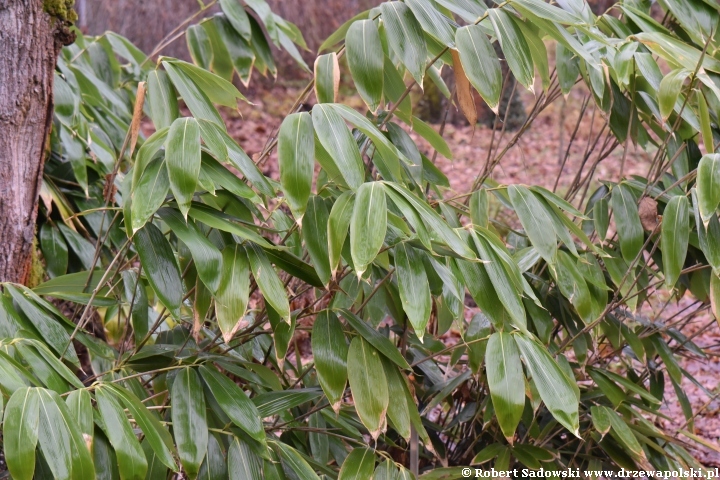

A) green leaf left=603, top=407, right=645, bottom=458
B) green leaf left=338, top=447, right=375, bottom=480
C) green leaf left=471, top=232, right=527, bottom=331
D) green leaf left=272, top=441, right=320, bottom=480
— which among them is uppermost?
green leaf left=471, top=232, right=527, bottom=331

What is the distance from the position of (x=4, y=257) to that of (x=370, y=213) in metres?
1.02

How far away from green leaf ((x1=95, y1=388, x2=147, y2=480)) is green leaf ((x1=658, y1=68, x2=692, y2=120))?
1.14m

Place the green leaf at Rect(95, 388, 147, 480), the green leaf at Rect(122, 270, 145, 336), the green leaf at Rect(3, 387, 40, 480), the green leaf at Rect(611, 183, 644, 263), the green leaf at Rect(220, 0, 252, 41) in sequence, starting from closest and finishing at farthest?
the green leaf at Rect(3, 387, 40, 480) < the green leaf at Rect(95, 388, 147, 480) < the green leaf at Rect(122, 270, 145, 336) < the green leaf at Rect(611, 183, 644, 263) < the green leaf at Rect(220, 0, 252, 41)

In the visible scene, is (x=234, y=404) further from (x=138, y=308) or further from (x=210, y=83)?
(x=210, y=83)

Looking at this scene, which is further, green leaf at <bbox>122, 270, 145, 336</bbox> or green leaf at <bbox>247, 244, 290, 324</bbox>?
green leaf at <bbox>122, 270, 145, 336</bbox>

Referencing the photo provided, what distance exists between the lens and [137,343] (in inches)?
59.6

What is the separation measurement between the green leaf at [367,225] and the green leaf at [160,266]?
0.38 metres

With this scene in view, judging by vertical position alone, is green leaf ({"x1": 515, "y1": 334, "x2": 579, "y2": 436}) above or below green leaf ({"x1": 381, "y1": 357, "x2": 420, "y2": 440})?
above

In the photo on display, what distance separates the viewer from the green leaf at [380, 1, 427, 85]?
1.32 metres

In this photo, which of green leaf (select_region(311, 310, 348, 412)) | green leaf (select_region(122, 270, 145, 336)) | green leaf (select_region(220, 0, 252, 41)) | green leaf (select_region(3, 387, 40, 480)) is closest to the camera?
green leaf (select_region(3, 387, 40, 480))

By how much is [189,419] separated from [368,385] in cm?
33

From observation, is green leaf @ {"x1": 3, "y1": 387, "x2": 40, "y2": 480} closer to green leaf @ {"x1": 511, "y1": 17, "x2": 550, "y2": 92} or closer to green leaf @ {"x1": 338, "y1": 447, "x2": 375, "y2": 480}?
green leaf @ {"x1": 338, "y1": 447, "x2": 375, "y2": 480}

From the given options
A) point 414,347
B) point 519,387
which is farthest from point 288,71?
point 519,387

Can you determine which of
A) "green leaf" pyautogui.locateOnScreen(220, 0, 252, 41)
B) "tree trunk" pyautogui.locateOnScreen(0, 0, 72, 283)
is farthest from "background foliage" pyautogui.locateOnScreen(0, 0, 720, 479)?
"green leaf" pyautogui.locateOnScreen(220, 0, 252, 41)
